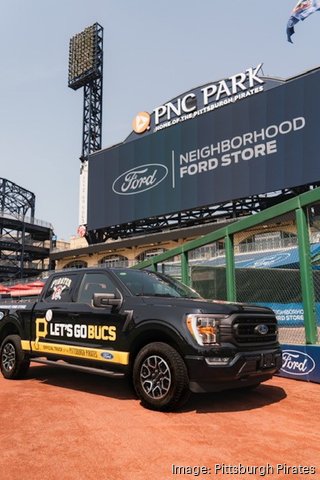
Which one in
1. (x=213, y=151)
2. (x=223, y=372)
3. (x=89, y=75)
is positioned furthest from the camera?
(x=89, y=75)

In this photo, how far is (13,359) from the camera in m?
7.56

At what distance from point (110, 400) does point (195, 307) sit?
1.86m

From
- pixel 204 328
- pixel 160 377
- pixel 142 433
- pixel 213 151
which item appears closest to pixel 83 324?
pixel 160 377

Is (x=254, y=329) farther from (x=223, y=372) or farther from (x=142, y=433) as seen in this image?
(x=142, y=433)

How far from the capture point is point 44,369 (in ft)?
28.3

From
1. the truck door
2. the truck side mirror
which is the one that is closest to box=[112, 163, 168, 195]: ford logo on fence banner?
the truck door

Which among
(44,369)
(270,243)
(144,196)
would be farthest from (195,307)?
(144,196)

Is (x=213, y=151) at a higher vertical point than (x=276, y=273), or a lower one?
higher

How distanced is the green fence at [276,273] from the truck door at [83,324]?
3.53m

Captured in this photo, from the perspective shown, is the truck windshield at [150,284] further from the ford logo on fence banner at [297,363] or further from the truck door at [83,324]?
the ford logo on fence banner at [297,363]

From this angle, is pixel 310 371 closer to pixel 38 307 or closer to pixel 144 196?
pixel 38 307

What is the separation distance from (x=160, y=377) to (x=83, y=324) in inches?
69.5

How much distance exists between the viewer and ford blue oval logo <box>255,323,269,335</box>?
5703 mm

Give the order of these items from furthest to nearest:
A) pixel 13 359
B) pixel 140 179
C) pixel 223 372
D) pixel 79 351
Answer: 1. pixel 140 179
2. pixel 13 359
3. pixel 79 351
4. pixel 223 372
